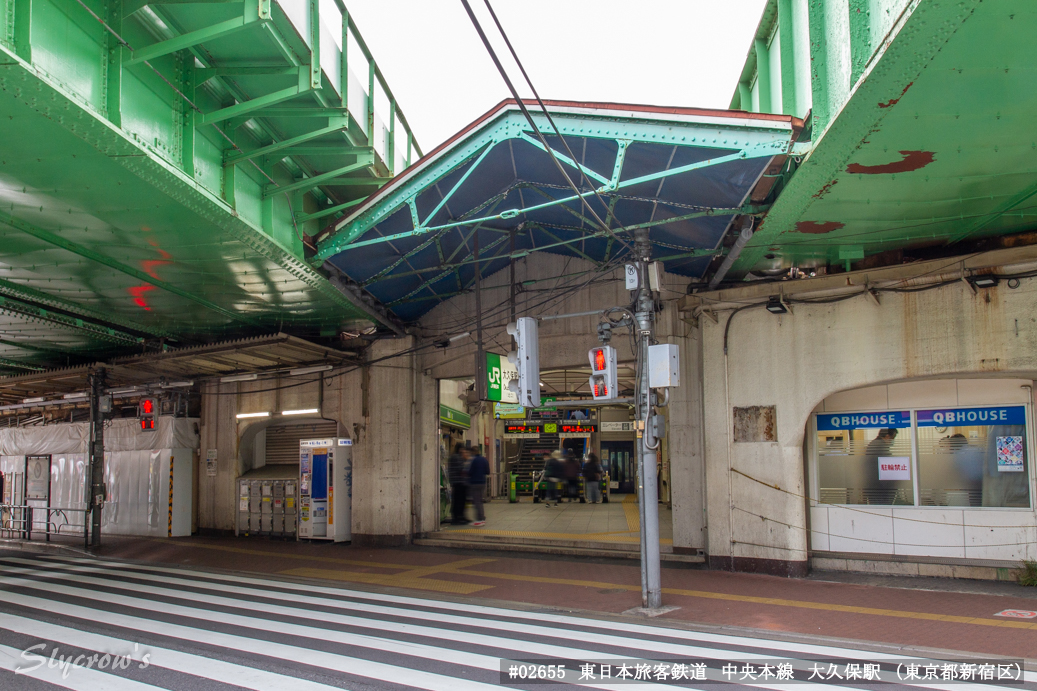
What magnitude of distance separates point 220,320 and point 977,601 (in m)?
15.8

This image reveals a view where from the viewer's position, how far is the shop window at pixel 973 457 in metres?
11.5

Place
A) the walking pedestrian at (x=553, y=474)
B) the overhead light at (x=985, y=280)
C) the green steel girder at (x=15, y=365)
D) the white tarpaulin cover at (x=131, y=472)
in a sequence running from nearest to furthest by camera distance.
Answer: the overhead light at (x=985, y=280)
the white tarpaulin cover at (x=131, y=472)
the green steel girder at (x=15, y=365)
the walking pedestrian at (x=553, y=474)

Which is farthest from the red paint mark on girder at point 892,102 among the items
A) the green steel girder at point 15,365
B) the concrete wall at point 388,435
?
the green steel girder at point 15,365

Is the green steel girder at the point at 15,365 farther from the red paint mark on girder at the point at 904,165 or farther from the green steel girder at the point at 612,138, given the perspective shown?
the red paint mark on girder at the point at 904,165

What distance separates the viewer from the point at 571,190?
1189 centimetres

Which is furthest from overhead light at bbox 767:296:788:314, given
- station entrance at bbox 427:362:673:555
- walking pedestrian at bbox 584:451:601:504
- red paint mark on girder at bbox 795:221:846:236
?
walking pedestrian at bbox 584:451:601:504

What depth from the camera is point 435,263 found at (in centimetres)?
1502

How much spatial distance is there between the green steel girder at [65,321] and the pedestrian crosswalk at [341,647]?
6.02m

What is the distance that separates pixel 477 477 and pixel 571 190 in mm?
8069

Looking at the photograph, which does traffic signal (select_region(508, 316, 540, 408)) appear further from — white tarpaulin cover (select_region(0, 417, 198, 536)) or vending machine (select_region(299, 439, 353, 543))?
white tarpaulin cover (select_region(0, 417, 198, 536))

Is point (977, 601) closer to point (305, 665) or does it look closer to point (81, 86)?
point (305, 665)

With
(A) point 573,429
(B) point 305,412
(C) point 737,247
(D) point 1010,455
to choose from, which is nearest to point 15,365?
(B) point 305,412

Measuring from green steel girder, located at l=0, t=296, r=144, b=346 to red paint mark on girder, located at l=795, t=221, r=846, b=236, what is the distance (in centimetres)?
1476

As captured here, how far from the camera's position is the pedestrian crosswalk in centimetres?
659
